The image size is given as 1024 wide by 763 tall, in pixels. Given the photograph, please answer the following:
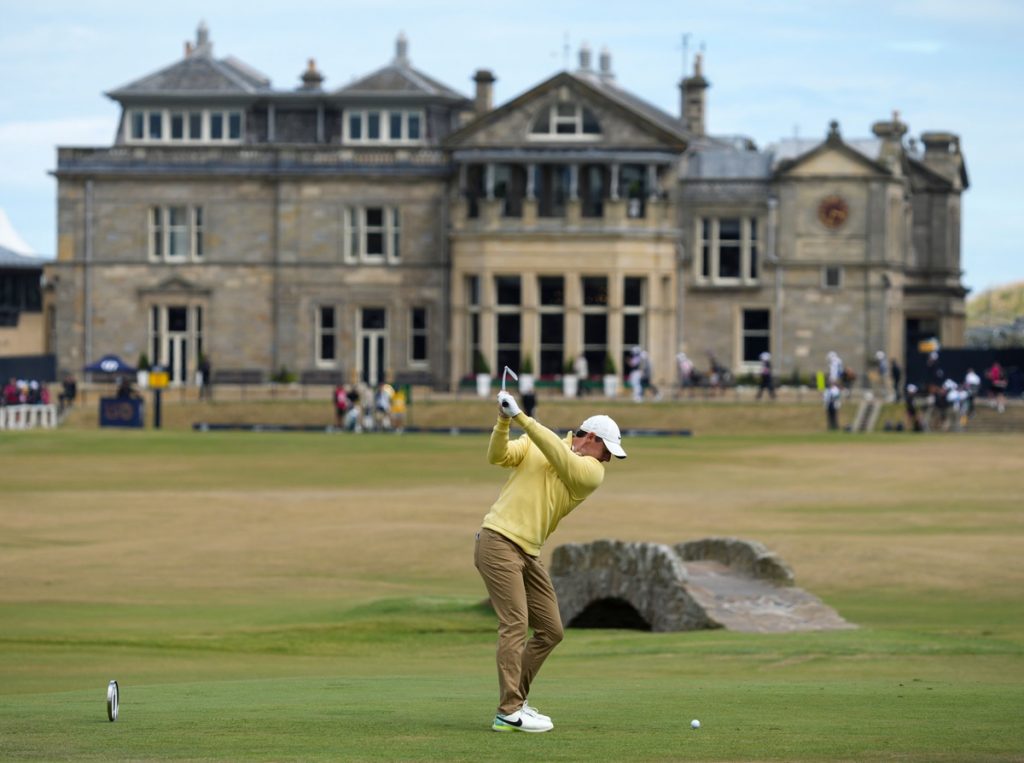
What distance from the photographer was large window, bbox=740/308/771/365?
8269 cm

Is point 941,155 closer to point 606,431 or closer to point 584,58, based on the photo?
point 584,58

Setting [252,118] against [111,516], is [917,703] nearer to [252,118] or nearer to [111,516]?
[111,516]

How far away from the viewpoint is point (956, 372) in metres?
77.9

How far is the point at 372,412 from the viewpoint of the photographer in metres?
70.1

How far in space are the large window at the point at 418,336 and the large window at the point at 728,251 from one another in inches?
416

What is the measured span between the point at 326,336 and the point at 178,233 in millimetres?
6874

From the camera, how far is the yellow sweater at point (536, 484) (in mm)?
14016

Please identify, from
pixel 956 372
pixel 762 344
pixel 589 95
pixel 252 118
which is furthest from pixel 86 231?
pixel 956 372

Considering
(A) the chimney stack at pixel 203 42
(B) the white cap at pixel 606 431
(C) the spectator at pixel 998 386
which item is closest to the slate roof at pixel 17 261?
(A) the chimney stack at pixel 203 42

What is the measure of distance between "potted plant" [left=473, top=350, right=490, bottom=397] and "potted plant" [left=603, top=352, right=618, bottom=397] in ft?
13.6

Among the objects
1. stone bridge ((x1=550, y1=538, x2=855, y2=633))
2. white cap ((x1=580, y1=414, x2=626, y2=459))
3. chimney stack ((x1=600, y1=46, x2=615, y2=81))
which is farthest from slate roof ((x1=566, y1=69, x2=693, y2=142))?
white cap ((x1=580, y1=414, x2=626, y2=459))

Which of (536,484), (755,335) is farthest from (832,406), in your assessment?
(536,484)

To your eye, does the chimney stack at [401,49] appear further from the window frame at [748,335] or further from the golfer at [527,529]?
the golfer at [527,529]

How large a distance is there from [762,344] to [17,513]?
47199 millimetres
